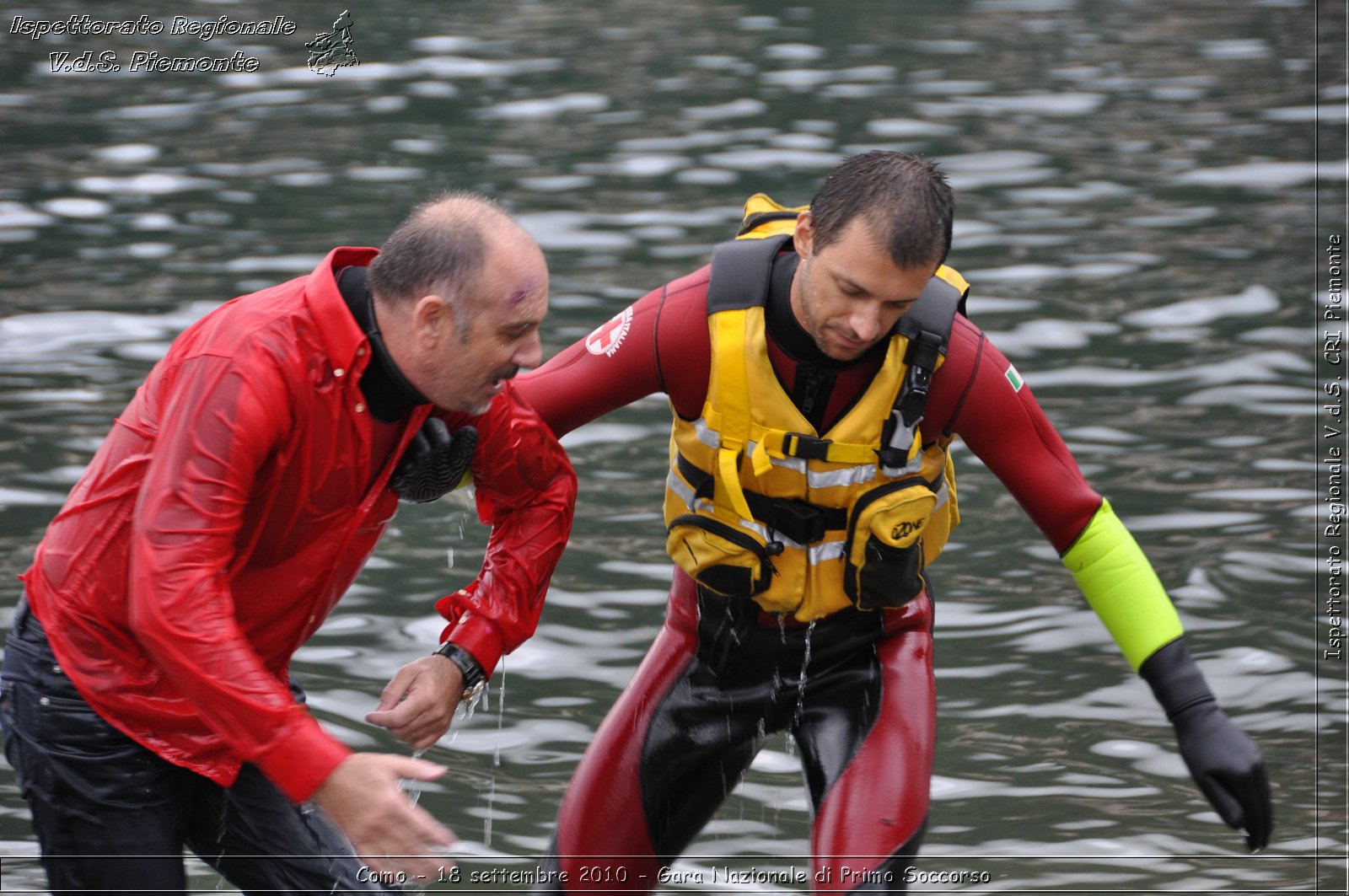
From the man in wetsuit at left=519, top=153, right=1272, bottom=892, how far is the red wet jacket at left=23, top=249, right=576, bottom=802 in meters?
0.67

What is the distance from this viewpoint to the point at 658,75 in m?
16.6

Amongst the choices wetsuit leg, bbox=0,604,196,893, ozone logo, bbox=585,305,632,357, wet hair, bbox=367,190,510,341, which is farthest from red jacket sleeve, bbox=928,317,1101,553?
wetsuit leg, bbox=0,604,196,893

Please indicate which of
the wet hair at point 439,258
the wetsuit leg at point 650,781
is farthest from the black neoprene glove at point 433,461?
the wetsuit leg at point 650,781

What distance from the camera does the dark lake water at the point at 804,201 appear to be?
20.4ft

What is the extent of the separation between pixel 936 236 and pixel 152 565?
190 centimetres

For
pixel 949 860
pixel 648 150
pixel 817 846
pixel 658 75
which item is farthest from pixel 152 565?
pixel 658 75

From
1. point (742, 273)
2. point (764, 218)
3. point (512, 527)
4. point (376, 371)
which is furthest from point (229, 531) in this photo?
point (764, 218)

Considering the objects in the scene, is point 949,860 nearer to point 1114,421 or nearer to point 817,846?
point 817,846

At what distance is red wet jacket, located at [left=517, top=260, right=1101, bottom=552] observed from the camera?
13.6 ft

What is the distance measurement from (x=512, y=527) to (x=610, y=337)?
0.58 metres

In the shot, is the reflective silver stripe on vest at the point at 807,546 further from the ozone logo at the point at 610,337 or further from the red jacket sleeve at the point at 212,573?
the red jacket sleeve at the point at 212,573

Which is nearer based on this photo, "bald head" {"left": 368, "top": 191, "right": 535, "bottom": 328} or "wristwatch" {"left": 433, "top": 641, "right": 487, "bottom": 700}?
"bald head" {"left": 368, "top": 191, "right": 535, "bottom": 328}

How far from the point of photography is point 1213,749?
4.06m

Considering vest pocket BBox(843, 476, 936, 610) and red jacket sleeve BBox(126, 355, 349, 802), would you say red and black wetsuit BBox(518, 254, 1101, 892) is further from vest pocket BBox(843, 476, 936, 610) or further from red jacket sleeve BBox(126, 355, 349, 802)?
red jacket sleeve BBox(126, 355, 349, 802)
